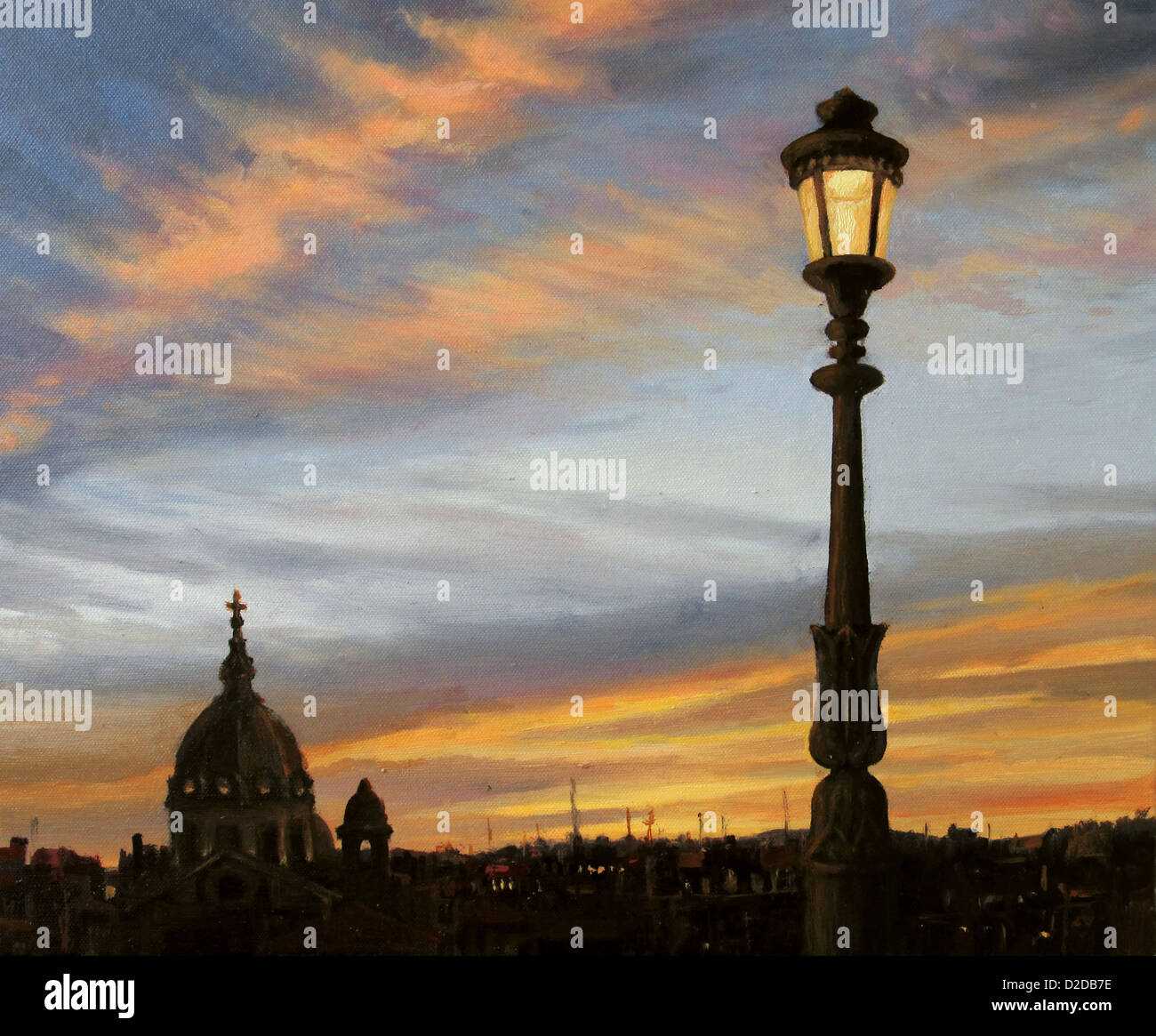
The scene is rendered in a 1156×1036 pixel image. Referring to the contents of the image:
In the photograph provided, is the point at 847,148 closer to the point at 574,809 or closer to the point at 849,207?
the point at 849,207

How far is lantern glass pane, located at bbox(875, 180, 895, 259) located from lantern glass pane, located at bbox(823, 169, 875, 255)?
0.19 ft

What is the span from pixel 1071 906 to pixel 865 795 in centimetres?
1167

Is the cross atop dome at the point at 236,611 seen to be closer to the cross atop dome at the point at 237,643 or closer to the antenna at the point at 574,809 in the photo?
the cross atop dome at the point at 237,643

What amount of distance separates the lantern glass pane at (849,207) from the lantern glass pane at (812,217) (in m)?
0.06

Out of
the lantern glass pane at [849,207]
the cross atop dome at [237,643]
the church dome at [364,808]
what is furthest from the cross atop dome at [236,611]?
the lantern glass pane at [849,207]

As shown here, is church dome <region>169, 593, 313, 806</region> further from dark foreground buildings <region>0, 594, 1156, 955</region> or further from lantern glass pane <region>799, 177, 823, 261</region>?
lantern glass pane <region>799, 177, 823, 261</region>

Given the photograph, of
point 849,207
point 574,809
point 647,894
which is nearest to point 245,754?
point 647,894

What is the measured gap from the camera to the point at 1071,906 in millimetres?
15047

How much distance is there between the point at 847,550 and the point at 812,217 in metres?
1.42

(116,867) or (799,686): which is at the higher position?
(799,686)

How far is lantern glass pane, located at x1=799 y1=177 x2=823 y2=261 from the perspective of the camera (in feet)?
17.4
